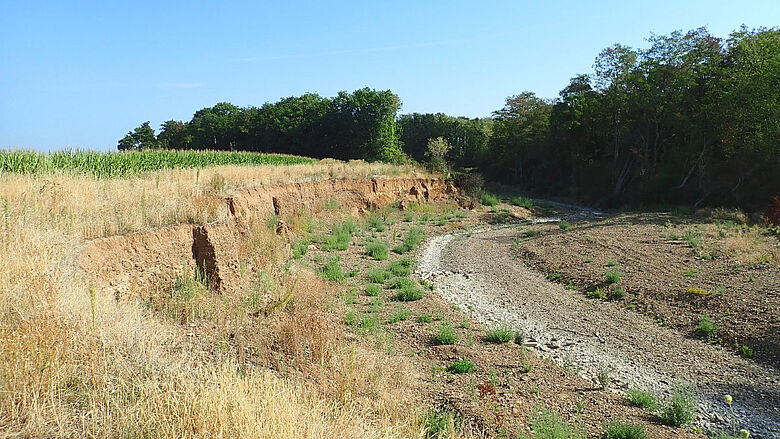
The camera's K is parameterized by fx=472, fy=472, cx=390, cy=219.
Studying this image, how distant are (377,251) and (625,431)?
11.8m

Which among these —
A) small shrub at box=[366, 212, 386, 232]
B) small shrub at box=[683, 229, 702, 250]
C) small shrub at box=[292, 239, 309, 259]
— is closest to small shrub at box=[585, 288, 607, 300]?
small shrub at box=[683, 229, 702, 250]

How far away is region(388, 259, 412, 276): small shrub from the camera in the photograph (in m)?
14.8

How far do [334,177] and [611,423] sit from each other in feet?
64.9

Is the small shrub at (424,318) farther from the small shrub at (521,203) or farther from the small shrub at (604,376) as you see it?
the small shrub at (521,203)

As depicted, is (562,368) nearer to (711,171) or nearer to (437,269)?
(437,269)

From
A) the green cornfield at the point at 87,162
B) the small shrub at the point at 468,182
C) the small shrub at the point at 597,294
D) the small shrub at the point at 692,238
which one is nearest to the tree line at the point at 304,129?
the small shrub at the point at 468,182

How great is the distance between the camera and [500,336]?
31.2ft

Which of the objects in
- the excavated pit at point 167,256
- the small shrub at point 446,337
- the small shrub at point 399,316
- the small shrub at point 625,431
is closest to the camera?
the small shrub at point 625,431

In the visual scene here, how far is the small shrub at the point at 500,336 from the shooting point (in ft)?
31.1

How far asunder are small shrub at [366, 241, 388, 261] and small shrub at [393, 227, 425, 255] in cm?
94

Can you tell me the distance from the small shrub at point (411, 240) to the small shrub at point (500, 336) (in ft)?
28.8

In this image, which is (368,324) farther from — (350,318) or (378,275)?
(378,275)

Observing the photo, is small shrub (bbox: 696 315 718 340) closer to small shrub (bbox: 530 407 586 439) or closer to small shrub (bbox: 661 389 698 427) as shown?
small shrub (bbox: 661 389 698 427)

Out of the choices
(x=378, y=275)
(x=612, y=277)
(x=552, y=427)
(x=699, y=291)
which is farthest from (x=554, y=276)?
(x=552, y=427)
